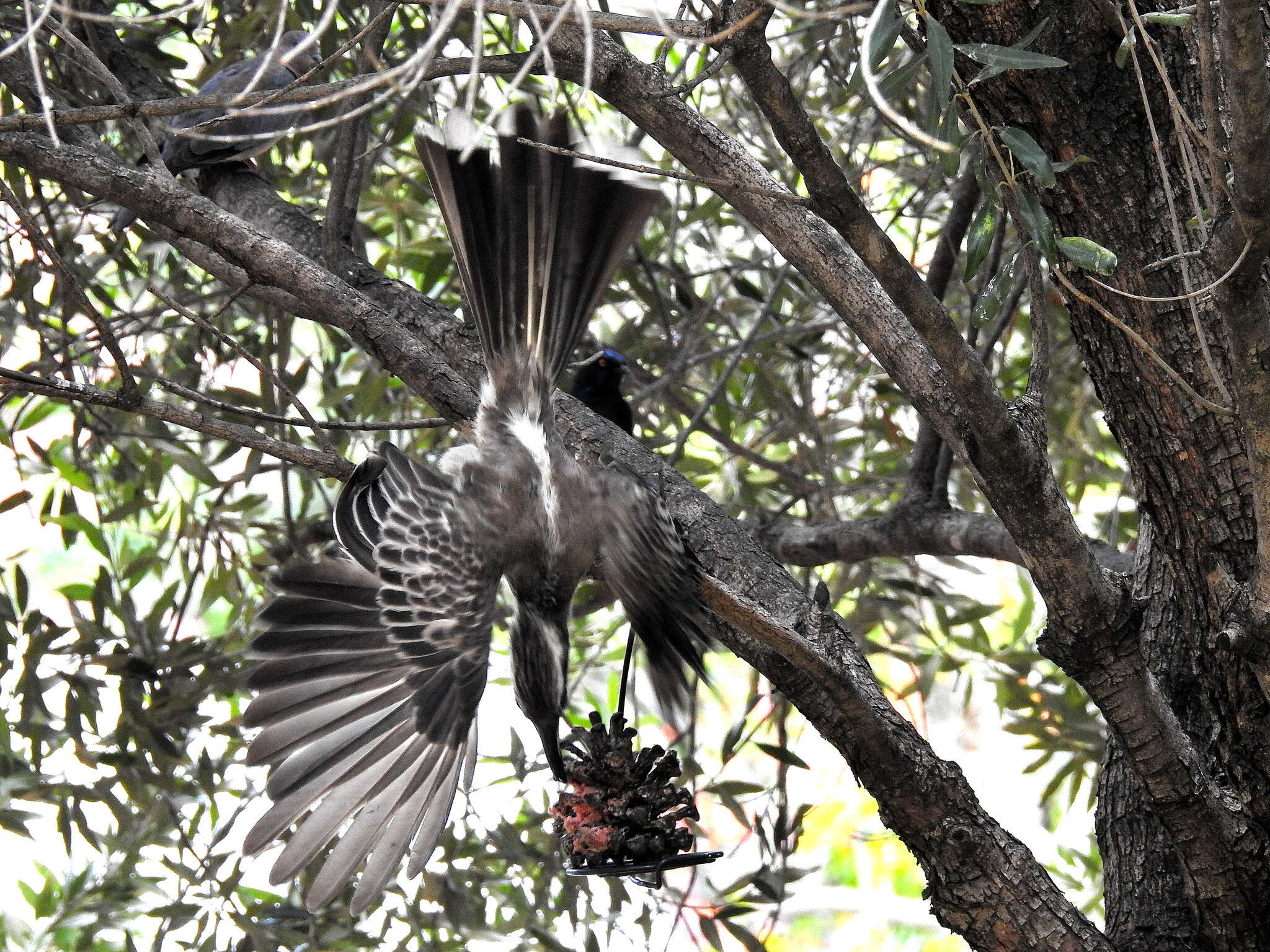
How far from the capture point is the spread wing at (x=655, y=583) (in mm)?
1848

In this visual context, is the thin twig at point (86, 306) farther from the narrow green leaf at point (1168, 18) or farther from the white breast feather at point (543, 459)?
the narrow green leaf at point (1168, 18)

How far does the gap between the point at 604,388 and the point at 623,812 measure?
70.4 inches

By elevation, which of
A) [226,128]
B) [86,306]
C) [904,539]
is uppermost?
[226,128]

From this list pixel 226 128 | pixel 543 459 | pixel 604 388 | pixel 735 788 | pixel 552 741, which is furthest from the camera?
pixel 604 388

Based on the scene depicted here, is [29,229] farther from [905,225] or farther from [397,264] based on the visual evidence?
[905,225]

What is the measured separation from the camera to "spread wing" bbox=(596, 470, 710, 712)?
1.85m

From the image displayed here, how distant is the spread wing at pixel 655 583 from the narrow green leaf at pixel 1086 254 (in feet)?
2.13

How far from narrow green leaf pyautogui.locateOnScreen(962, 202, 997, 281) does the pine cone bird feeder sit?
811 millimetres

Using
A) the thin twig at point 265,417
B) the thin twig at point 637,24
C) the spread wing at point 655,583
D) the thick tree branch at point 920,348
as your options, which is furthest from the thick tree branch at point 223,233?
the thin twig at point 637,24

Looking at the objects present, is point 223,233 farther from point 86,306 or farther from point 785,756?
point 785,756

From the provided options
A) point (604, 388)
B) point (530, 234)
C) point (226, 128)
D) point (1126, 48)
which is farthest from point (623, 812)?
point (226, 128)

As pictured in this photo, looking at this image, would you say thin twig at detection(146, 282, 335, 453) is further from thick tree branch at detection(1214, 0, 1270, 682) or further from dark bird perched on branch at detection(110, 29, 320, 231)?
thick tree branch at detection(1214, 0, 1270, 682)

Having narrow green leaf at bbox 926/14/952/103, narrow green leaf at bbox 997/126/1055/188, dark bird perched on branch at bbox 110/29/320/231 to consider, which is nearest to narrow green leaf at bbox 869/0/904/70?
narrow green leaf at bbox 926/14/952/103

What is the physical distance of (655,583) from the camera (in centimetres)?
189
